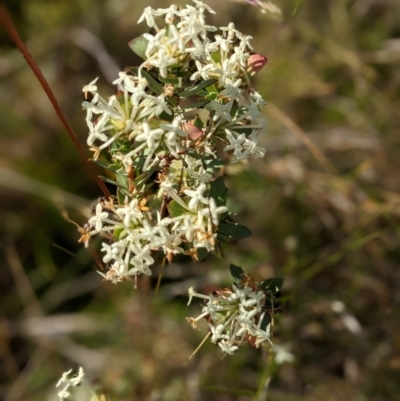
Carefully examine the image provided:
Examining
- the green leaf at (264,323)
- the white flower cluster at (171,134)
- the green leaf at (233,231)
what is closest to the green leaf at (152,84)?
the white flower cluster at (171,134)

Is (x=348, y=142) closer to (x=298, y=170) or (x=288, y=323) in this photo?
(x=298, y=170)

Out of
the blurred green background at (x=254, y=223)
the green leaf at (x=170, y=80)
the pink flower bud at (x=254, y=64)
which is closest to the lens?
the green leaf at (x=170, y=80)

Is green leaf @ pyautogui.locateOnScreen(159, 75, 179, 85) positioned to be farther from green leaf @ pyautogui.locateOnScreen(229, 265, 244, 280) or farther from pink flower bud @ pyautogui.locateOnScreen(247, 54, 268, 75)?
green leaf @ pyautogui.locateOnScreen(229, 265, 244, 280)

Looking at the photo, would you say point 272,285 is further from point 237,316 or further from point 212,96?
point 212,96

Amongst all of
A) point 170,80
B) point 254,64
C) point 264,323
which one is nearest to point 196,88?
point 170,80

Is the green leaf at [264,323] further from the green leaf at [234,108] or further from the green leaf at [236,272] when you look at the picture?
the green leaf at [234,108]

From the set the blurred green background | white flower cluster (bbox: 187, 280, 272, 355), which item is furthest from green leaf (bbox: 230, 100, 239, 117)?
the blurred green background

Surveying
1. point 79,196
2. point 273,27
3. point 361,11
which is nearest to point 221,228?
point 79,196
